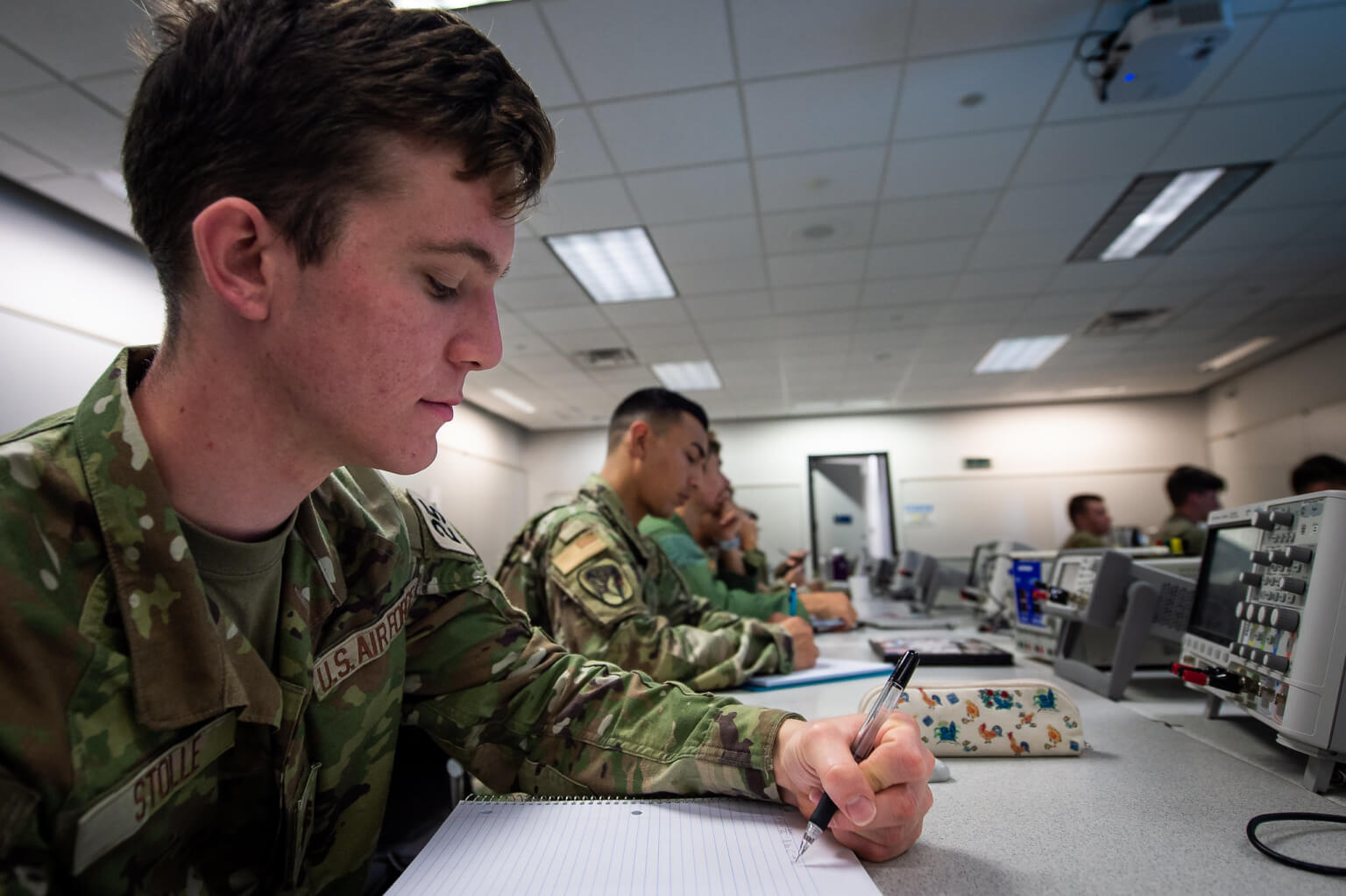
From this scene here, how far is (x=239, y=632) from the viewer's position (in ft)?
2.00

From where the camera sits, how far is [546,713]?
0.83 meters

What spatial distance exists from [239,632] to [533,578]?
1098mm

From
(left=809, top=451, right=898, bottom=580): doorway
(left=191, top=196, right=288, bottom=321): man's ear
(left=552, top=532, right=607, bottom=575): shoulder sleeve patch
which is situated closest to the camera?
(left=191, top=196, right=288, bottom=321): man's ear

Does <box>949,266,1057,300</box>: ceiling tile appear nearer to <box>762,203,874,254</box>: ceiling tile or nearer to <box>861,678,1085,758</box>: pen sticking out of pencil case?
<box>762,203,874,254</box>: ceiling tile

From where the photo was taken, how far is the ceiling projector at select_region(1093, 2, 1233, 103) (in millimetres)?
2359

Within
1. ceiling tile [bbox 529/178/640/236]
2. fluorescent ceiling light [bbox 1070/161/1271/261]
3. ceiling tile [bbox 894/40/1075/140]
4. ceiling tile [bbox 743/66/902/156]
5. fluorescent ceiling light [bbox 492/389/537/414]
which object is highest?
fluorescent ceiling light [bbox 1070/161/1271/261]

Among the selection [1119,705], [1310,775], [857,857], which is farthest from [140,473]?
[1119,705]

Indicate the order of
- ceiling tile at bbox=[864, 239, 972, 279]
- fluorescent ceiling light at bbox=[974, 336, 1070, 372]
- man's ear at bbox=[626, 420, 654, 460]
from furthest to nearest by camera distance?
fluorescent ceiling light at bbox=[974, 336, 1070, 372], ceiling tile at bbox=[864, 239, 972, 279], man's ear at bbox=[626, 420, 654, 460]

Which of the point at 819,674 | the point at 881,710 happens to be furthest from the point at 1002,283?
the point at 881,710

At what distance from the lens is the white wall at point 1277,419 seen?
6.18m

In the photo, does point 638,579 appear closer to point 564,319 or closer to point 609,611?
point 609,611

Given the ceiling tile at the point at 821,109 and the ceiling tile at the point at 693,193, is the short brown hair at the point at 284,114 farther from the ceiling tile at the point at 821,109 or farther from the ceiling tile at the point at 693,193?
the ceiling tile at the point at 693,193

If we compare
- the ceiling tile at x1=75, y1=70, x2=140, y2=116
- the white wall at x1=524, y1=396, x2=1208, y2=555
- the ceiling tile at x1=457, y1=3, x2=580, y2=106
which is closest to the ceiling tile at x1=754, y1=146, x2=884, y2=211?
the ceiling tile at x1=457, y1=3, x2=580, y2=106

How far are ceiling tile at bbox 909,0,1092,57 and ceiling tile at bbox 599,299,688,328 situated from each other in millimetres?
2716
